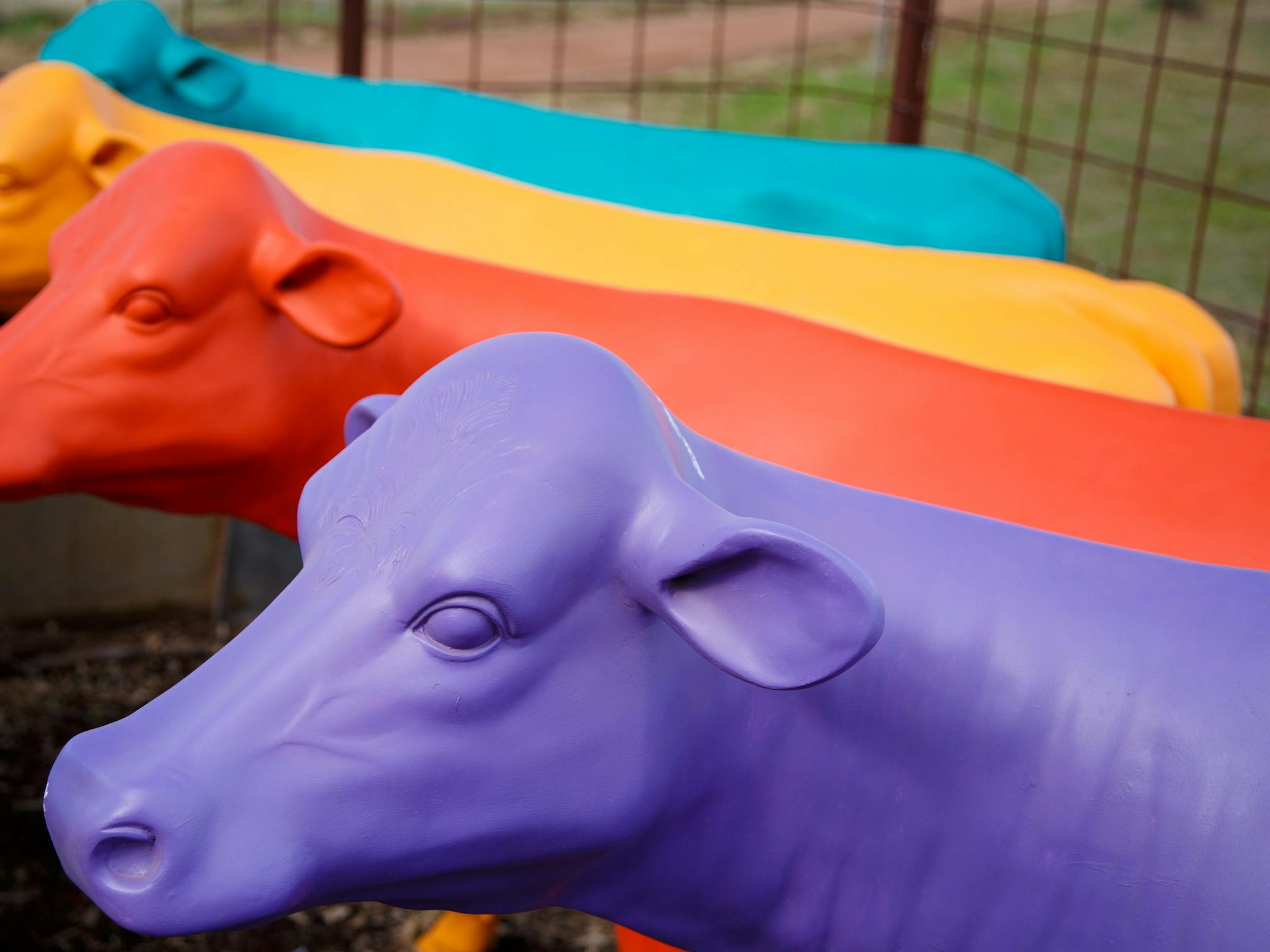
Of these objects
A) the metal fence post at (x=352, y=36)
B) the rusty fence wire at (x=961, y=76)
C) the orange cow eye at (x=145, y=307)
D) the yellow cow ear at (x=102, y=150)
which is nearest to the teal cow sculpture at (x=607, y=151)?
the yellow cow ear at (x=102, y=150)

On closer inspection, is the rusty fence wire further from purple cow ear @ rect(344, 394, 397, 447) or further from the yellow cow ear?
purple cow ear @ rect(344, 394, 397, 447)

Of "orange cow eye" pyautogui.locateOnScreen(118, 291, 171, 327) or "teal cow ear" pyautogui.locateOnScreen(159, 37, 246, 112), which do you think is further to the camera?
"teal cow ear" pyautogui.locateOnScreen(159, 37, 246, 112)

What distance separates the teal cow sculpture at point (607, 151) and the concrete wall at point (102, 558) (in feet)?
3.53

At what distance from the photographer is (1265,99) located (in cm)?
1016

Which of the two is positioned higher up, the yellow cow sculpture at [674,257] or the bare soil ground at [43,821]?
the yellow cow sculpture at [674,257]

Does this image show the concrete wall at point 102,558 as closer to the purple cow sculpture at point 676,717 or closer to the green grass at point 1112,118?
the purple cow sculpture at point 676,717

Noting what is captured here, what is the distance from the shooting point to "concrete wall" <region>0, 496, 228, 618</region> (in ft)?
11.0

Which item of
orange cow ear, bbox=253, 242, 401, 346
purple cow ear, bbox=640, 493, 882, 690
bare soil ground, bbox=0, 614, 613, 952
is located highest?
purple cow ear, bbox=640, 493, 882, 690

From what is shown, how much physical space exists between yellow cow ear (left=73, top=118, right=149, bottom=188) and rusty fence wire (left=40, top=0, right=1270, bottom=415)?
12.7ft

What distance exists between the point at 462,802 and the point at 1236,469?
777 millimetres

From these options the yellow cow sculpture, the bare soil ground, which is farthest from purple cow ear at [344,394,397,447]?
the bare soil ground

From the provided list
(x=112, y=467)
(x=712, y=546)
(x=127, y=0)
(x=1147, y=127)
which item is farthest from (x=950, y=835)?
(x=1147, y=127)

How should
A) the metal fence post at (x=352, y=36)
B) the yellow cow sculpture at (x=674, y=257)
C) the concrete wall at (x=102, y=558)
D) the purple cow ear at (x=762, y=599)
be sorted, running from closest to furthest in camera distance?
the purple cow ear at (x=762, y=599) < the yellow cow sculpture at (x=674, y=257) < the concrete wall at (x=102, y=558) < the metal fence post at (x=352, y=36)

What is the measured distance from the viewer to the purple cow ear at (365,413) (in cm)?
117
